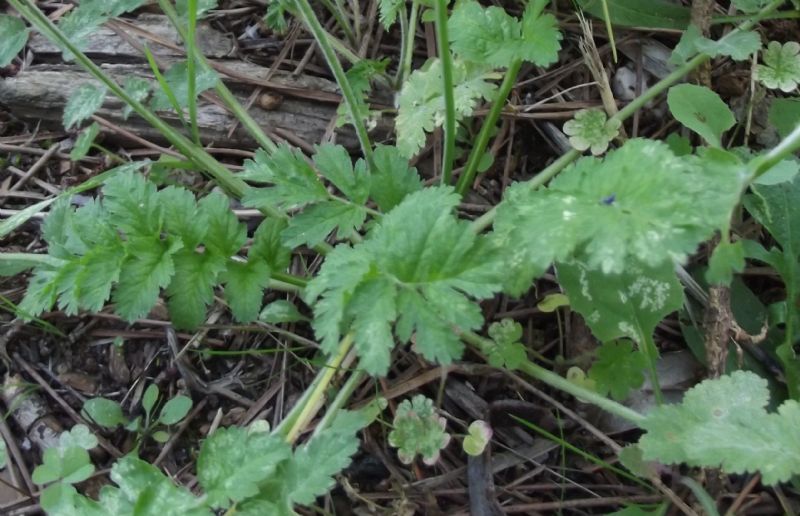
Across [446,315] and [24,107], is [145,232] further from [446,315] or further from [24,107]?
[24,107]

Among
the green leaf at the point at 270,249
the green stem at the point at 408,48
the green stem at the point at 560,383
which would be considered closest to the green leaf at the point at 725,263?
the green stem at the point at 560,383

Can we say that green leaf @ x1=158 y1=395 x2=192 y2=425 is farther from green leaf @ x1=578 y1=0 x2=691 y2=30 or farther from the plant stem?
Answer: green leaf @ x1=578 y1=0 x2=691 y2=30

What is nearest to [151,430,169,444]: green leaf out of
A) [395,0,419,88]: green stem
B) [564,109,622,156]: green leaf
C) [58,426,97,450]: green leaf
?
[58,426,97,450]: green leaf

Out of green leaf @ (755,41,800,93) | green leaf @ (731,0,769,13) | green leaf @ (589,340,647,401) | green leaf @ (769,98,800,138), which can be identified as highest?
green leaf @ (731,0,769,13)

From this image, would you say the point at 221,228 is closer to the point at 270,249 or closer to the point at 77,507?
the point at 270,249

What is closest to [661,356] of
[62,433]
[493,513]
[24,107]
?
[493,513]
